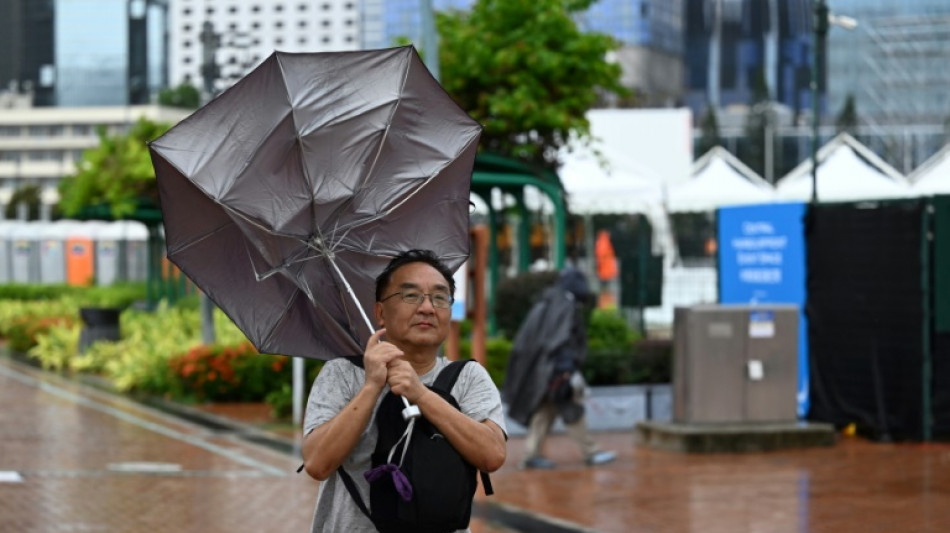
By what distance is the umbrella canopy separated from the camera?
4.23m

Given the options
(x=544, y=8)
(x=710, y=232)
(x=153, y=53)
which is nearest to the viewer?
(x=544, y=8)

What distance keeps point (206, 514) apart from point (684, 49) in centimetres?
13882

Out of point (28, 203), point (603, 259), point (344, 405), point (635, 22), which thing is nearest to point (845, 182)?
point (603, 259)

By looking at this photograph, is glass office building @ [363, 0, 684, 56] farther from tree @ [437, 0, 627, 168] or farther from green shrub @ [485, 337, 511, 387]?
green shrub @ [485, 337, 511, 387]

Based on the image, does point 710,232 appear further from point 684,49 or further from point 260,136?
point 684,49

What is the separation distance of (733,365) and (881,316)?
5.72 feet

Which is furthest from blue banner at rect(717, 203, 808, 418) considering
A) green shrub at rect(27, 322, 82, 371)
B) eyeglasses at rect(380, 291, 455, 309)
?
green shrub at rect(27, 322, 82, 371)

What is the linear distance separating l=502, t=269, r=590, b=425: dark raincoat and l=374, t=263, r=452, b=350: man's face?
9111 millimetres

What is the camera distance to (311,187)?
167 inches

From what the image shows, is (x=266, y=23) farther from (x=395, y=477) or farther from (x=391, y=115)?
(x=395, y=477)

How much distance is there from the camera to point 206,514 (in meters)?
11.4

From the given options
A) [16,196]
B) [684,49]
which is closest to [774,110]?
[684,49]

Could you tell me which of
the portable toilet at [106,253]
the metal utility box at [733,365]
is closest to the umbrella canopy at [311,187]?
the metal utility box at [733,365]

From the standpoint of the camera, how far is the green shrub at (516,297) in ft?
67.3
